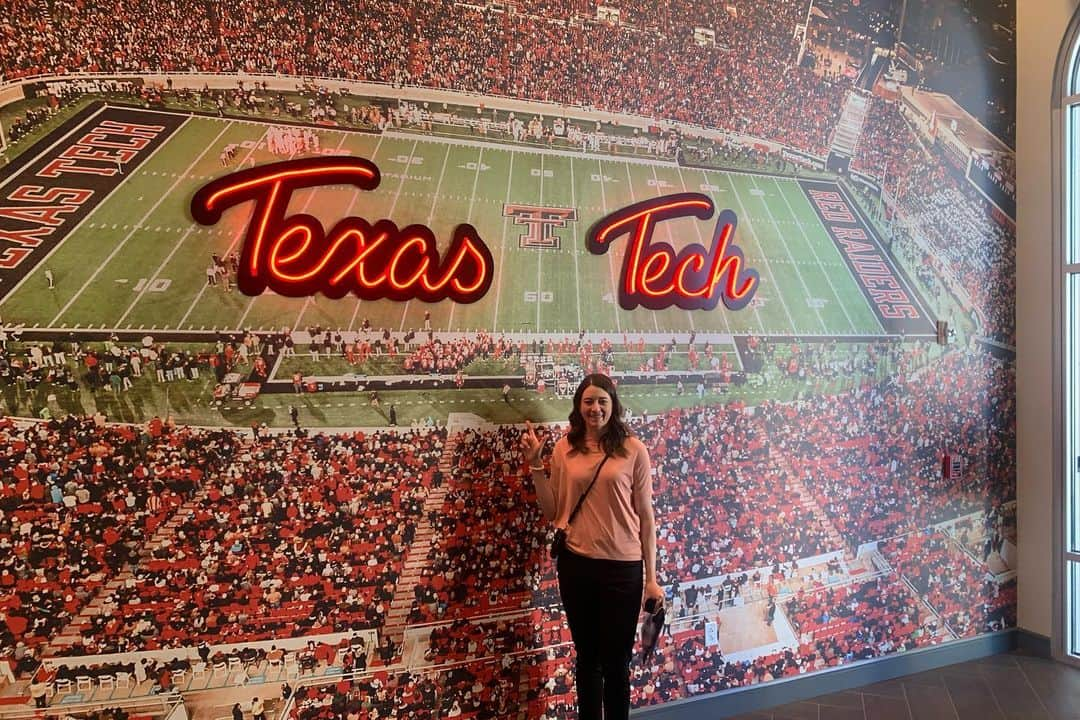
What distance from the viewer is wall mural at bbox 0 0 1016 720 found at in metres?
2.63

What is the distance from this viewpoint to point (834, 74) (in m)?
4.08

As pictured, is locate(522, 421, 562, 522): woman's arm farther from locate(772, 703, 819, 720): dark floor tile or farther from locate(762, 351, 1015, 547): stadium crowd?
locate(772, 703, 819, 720): dark floor tile

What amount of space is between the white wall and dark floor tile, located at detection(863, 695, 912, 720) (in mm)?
1458

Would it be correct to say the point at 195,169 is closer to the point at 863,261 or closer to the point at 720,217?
the point at 720,217

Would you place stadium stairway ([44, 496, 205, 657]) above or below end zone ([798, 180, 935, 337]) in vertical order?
below

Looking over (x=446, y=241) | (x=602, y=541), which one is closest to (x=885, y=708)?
(x=602, y=541)

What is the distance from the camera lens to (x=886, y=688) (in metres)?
4.07

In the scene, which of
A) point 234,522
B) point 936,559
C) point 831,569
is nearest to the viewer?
point 234,522

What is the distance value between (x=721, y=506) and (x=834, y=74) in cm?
267

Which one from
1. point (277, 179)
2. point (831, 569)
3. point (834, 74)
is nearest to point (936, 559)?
point (831, 569)

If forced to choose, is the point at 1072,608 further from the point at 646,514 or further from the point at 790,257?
the point at 646,514

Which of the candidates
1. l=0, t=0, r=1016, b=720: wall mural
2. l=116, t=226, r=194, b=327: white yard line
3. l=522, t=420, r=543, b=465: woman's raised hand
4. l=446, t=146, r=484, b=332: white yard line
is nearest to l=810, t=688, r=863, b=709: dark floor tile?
l=0, t=0, r=1016, b=720: wall mural

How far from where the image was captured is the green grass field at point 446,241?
2670mm

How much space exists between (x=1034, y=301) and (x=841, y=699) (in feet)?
9.61
